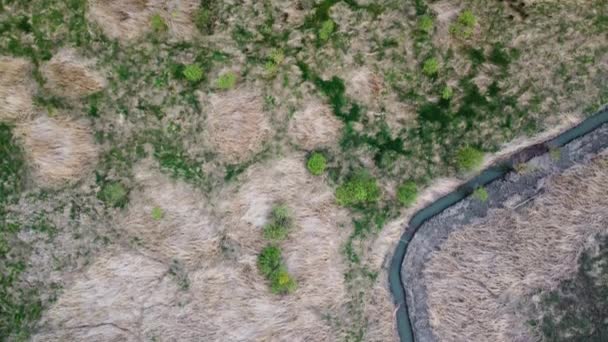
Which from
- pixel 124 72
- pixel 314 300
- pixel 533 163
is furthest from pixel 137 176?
pixel 533 163

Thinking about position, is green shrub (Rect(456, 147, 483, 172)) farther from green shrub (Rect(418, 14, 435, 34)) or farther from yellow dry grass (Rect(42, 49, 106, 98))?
yellow dry grass (Rect(42, 49, 106, 98))

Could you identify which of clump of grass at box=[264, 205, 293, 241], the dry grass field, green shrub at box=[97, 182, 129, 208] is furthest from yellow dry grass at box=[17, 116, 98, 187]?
clump of grass at box=[264, 205, 293, 241]

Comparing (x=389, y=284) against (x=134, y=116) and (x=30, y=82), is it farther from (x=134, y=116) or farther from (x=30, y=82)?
(x=30, y=82)

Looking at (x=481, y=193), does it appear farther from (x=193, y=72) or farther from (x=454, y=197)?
(x=193, y=72)

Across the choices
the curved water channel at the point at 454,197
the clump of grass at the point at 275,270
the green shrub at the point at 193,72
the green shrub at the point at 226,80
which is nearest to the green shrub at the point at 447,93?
the curved water channel at the point at 454,197

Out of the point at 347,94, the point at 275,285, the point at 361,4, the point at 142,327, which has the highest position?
the point at 361,4

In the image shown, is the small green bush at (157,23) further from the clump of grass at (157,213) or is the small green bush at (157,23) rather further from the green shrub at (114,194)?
the clump of grass at (157,213)

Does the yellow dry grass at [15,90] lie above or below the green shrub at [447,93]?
below
